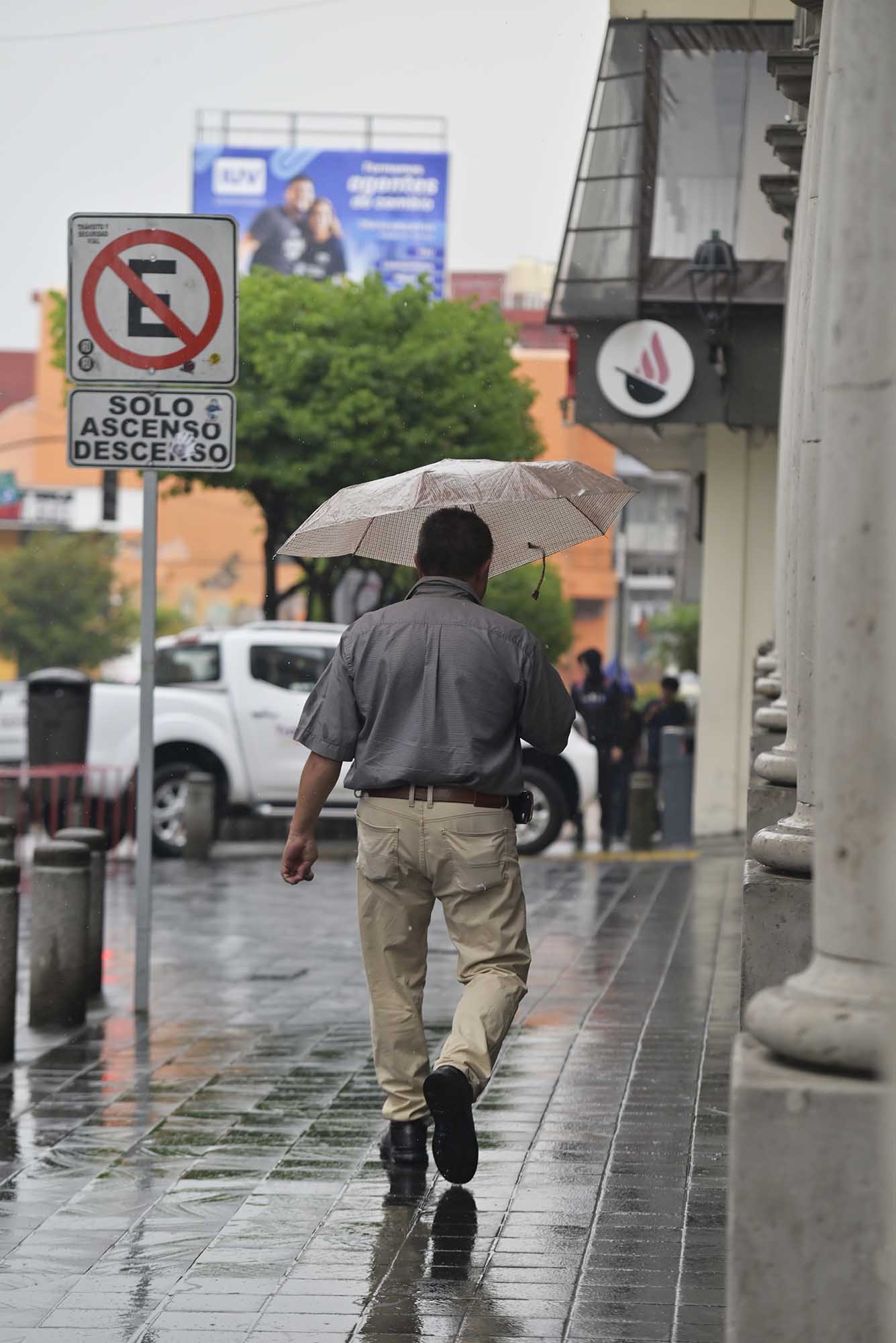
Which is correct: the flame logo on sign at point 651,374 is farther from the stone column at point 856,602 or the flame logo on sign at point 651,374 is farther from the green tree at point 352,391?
the stone column at point 856,602

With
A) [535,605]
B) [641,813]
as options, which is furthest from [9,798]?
[535,605]

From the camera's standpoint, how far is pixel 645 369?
59.5 ft

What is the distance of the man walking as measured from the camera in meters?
5.70

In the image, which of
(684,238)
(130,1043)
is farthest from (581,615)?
(130,1043)

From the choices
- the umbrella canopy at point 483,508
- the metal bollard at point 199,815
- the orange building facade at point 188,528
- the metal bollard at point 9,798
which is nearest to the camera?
the umbrella canopy at point 483,508

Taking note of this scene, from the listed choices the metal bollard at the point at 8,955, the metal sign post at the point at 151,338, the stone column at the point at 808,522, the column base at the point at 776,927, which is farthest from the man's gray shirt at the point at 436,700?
the metal sign post at the point at 151,338

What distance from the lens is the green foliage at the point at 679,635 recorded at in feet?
159

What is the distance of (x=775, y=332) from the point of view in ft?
58.8

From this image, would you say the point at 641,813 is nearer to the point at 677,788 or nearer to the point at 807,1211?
the point at 677,788

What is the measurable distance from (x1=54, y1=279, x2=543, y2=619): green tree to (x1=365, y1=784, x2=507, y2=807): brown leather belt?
23.3m

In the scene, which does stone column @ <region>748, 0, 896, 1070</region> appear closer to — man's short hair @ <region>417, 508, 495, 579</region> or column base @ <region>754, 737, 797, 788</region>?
man's short hair @ <region>417, 508, 495, 579</region>

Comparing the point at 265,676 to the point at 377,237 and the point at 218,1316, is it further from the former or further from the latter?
the point at 377,237

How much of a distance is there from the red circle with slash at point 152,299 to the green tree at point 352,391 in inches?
804

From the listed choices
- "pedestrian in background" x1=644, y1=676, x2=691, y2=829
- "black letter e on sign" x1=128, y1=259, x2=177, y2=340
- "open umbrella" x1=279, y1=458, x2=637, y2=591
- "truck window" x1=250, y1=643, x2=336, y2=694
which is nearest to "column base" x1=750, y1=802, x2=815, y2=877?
"open umbrella" x1=279, y1=458, x2=637, y2=591
